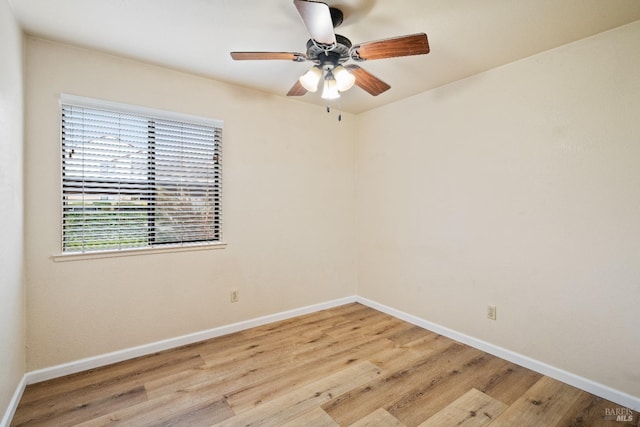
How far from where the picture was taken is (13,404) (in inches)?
73.5

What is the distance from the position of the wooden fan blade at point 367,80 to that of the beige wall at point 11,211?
193cm

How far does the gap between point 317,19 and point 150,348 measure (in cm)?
274

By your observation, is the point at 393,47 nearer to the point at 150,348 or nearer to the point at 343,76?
the point at 343,76

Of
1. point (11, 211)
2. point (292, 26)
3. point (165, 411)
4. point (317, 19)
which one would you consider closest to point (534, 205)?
point (317, 19)

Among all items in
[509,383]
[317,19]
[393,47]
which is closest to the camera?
[317,19]

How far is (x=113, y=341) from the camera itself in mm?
2459

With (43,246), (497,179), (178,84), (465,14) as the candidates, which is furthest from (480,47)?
(43,246)

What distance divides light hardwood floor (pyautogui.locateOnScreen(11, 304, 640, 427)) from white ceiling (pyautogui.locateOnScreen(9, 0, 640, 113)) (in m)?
2.34

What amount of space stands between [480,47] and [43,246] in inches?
135

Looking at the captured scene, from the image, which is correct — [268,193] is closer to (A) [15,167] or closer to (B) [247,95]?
(B) [247,95]

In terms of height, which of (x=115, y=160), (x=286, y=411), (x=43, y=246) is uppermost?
(x=115, y=160)

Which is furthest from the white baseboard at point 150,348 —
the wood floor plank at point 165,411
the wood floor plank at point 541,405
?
the wood floor plank at point 541,405

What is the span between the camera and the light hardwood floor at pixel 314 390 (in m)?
1.85

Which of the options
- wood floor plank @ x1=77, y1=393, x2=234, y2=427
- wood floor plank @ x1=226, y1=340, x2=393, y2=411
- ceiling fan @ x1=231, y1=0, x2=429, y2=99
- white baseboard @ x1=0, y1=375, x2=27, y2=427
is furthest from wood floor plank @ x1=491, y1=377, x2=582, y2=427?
white baseboard @ x1=0, y1=375, x2=27, y2=427
